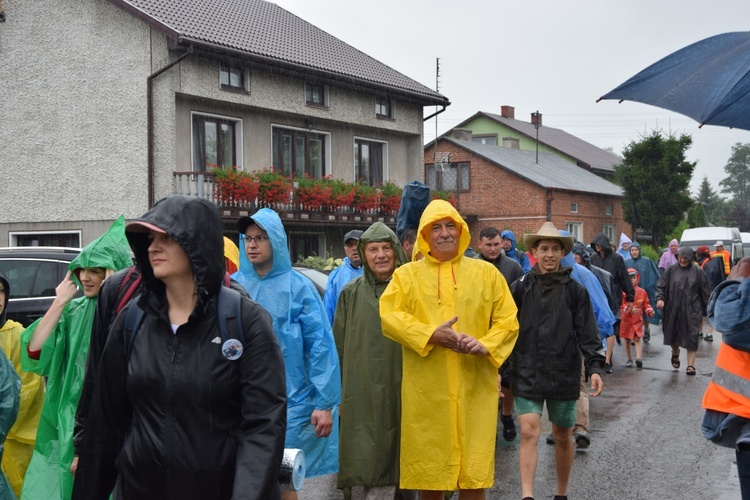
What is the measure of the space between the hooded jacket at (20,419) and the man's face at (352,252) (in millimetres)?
4008

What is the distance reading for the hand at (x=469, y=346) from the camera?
5.20m

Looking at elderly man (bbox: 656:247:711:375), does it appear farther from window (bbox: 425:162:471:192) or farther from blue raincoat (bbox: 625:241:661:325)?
window (bbox: 425:162:471:192)

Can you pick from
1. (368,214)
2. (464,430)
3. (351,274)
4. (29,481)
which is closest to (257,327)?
(464,430)

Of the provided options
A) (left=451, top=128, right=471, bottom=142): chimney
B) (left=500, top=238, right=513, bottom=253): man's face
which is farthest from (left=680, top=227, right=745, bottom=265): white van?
(left=500, top=238, right=513, bottom=253): man's face

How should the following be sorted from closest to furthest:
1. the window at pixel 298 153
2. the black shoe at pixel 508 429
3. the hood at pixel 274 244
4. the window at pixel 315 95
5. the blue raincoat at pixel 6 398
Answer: the blue raincoat at pixel 6 398
the hood at pixel 274 244
the black shoe at pixel 508 429
the window at pixel 298 153
the window at pixel 315 95

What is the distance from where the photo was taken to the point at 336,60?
27359mm

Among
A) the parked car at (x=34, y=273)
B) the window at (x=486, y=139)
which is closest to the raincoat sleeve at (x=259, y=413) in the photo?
the parked car at (x=34, y=273)

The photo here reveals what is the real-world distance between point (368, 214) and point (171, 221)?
79.9 ft

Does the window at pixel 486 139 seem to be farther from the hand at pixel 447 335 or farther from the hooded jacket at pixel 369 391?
the hand at pixel 447 335

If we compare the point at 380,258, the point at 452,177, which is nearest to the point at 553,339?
the point at 380,258

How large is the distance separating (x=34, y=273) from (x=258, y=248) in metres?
7.03

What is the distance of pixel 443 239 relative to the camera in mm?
5570

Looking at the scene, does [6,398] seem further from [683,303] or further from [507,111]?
[507,111]

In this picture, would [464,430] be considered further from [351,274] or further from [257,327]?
[351,274]
